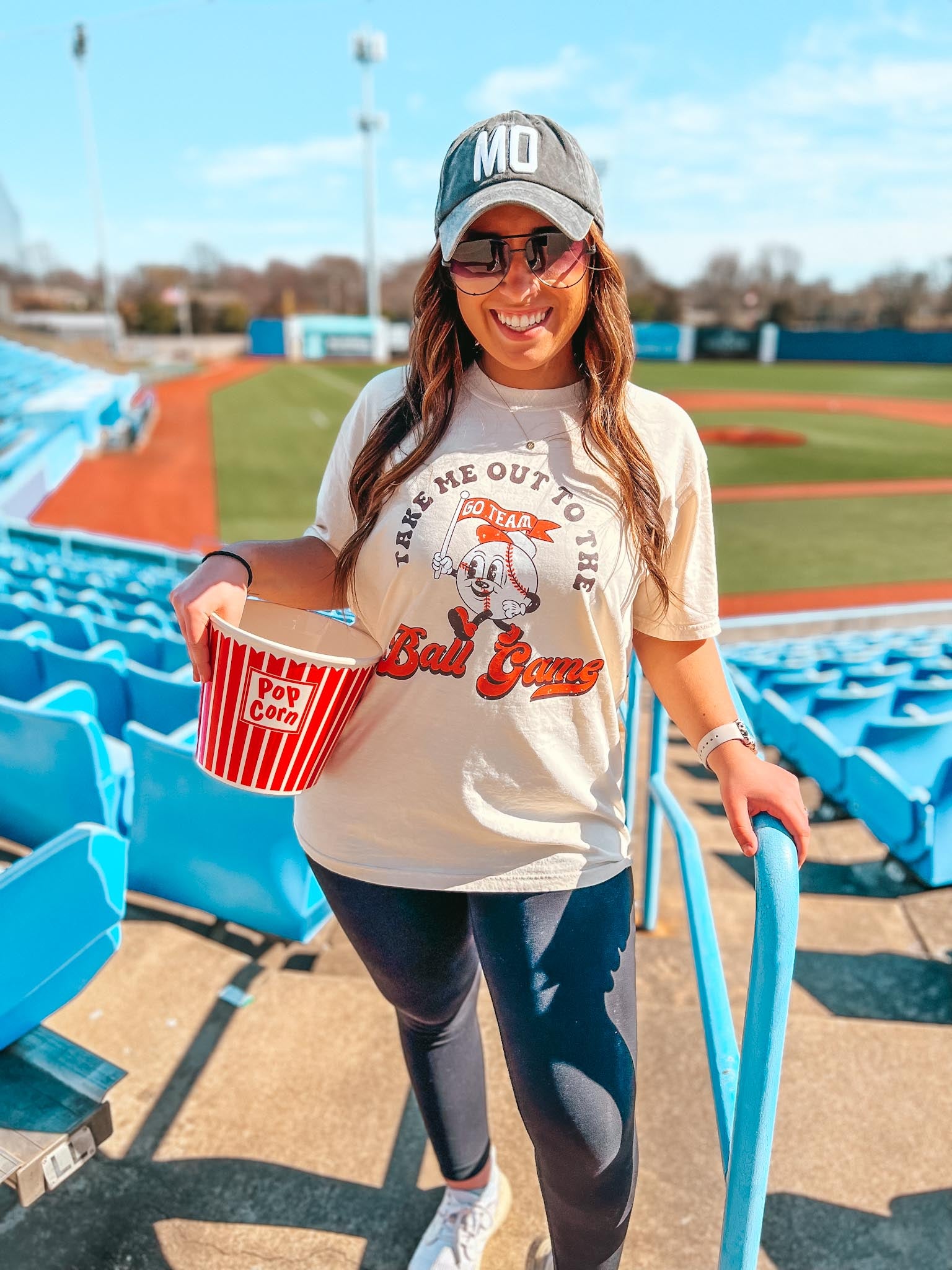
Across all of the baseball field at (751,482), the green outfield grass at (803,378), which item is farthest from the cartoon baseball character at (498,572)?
the green outfield grass at (803,378)

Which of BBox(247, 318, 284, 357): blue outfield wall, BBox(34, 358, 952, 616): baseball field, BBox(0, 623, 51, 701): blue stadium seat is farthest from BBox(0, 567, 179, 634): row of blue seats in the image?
BBox(247, 318, 284, 357): blue outfield wall

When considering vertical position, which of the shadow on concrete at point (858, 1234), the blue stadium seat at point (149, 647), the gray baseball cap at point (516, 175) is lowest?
the shadow on concrete at point (858, 1234)

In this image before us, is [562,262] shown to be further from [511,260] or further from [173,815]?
[173,815]

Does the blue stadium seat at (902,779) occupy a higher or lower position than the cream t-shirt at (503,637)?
lower

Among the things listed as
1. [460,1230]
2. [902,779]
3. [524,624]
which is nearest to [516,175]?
[524,624]

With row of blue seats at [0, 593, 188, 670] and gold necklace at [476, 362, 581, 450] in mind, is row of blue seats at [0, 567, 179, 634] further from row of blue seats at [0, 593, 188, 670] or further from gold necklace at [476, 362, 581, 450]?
gold necklace at [476, 362, 581, 450]

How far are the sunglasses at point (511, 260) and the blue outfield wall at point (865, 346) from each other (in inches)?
1811

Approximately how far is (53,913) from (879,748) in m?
3.06

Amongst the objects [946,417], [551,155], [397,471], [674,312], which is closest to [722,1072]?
[397,471]

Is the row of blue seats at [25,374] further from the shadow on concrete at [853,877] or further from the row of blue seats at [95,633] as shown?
the shadow on concrete at [853,877]

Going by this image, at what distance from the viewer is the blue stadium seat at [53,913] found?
1.59 meters

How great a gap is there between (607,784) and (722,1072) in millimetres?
488

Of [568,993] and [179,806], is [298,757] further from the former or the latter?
[179,806]

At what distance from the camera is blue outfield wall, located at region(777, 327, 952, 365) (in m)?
41.3
